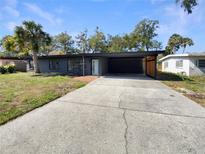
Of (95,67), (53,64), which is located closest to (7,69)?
(53,64)

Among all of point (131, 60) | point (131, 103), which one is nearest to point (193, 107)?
point (131, 103)

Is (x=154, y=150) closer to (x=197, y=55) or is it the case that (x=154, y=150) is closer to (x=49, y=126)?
(x=49, y=126)

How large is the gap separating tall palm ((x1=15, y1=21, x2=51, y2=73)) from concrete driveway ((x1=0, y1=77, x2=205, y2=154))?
14.6 meters

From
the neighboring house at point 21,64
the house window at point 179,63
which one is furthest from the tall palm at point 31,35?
the house window at point 179,63

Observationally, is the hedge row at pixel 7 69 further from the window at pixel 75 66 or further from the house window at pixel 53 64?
the window at pixel 75 66

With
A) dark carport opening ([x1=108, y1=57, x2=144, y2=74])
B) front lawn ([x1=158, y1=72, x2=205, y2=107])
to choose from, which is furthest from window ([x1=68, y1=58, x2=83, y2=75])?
front lawn ([x1=158, y1=72, x2=205, y2=107])

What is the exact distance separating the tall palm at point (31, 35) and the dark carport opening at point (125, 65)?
10.6 meters

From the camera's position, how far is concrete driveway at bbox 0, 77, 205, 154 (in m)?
3.17

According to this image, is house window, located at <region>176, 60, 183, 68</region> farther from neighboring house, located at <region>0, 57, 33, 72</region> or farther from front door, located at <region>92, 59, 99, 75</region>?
neighboring house, located at <region>0, 57, 33, 72</region>

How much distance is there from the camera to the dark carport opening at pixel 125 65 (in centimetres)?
2475

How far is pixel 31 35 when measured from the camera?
59.6ft

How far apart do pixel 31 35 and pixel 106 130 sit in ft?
57.3

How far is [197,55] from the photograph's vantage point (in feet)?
56.5

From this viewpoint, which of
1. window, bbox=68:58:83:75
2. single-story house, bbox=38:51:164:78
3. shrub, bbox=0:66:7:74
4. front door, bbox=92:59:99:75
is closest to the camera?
single-story house, bbox=38:51:164:78
